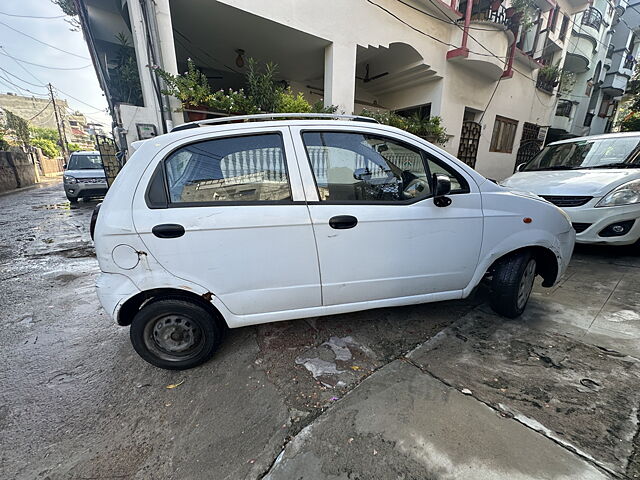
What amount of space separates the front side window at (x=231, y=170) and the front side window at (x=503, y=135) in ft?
35.8

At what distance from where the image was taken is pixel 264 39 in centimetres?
625

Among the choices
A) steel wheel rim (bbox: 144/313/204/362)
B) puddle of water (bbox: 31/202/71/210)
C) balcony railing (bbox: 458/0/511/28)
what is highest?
balcony railing (bbox: 458/0/511/28)

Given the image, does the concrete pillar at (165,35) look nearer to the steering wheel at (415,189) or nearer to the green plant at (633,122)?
the steering wheel at (415,189)

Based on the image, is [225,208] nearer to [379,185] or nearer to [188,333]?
[188,333]

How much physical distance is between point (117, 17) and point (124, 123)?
13.6 feet

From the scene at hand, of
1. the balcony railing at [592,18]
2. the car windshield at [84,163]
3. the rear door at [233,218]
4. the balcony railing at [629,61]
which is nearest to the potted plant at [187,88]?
the rear door at [233,218]

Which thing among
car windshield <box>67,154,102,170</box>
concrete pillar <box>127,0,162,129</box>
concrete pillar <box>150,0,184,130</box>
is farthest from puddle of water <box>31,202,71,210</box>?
concrete pillar <box>150,0,184,130</box>

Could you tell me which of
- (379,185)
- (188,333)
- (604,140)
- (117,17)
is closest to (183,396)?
(188,333)

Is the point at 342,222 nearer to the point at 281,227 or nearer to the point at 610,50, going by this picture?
the point at 281,227

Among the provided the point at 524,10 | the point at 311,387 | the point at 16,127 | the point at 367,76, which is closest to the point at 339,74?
the point at 367,76

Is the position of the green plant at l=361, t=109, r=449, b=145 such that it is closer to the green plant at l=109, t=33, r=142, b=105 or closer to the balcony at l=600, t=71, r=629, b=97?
the green plant at l=109, t=33, r=142, b=105

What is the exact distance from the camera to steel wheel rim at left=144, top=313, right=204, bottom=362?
6.58 feet

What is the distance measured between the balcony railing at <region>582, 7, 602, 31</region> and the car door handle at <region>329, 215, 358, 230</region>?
20.4m

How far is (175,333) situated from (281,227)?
115 cm
